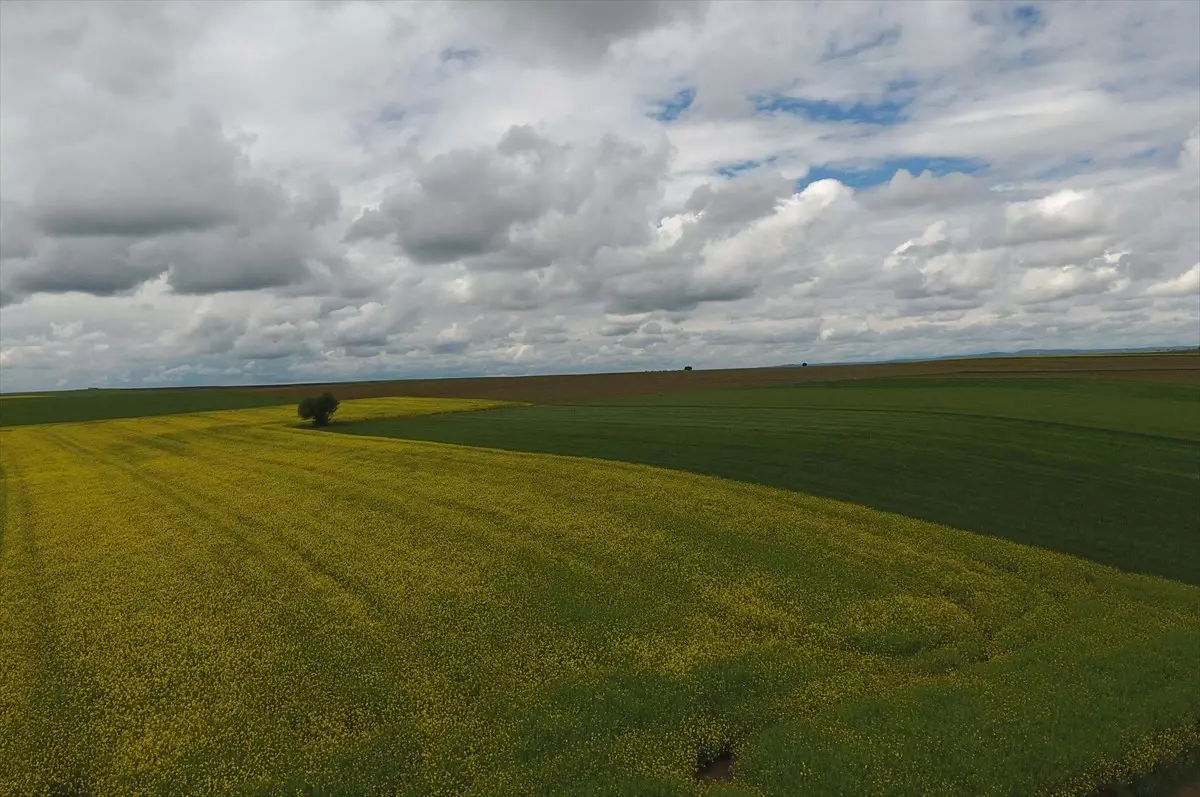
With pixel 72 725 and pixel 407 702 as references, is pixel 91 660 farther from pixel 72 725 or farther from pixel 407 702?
pixel 407 702

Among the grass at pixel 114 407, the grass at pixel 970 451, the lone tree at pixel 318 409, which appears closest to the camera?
the grass at pixel 970 451

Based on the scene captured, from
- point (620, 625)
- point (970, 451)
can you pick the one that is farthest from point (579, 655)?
point (970, 451)

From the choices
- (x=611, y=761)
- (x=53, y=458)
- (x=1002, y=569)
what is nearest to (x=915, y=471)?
(x=1002, y=569)

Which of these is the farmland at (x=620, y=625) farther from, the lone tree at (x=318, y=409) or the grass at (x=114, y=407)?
the grass at (x=114, y=407)

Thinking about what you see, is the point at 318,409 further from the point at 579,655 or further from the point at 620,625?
the point at 579,655

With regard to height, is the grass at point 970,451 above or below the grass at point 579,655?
above

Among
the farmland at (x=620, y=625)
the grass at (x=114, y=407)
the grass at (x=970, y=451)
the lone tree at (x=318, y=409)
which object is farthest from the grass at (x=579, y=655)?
the grass at (x=114, y=407)

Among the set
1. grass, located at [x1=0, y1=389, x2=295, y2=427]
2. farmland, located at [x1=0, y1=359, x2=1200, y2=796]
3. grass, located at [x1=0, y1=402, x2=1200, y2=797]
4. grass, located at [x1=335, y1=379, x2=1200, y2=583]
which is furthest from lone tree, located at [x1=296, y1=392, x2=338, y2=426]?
grass, located at [x1=0, y1=389, x2=295, y2=427]

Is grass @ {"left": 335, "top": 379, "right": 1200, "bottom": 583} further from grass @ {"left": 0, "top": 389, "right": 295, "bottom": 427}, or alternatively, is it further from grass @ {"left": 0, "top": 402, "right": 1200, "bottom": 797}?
grass @ {"left": 0, "top": 389, "right": 295, "bottom": 427}
